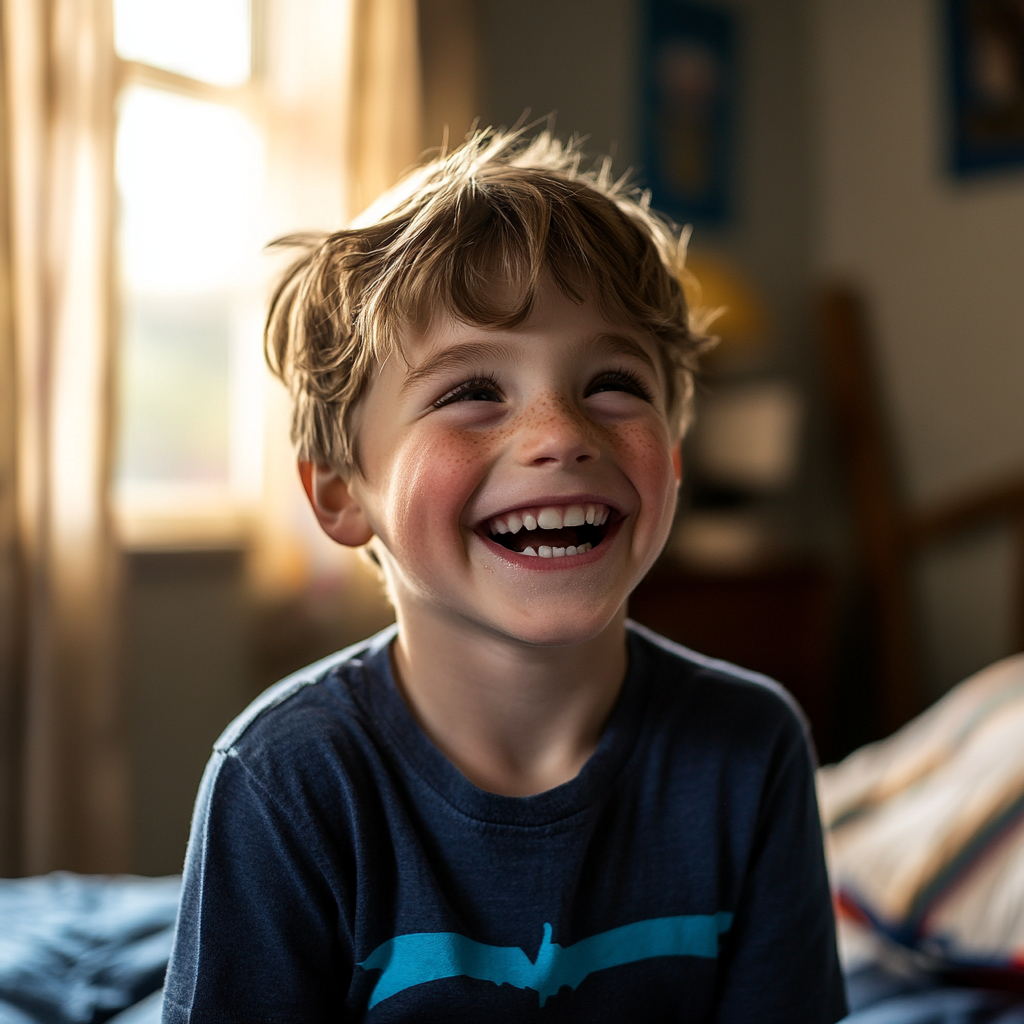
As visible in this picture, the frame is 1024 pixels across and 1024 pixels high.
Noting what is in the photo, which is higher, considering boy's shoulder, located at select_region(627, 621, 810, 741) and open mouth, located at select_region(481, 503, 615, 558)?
open mouth, located at select_region(481, 503, 615, 558)

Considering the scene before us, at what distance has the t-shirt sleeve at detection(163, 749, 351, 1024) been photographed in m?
0.63

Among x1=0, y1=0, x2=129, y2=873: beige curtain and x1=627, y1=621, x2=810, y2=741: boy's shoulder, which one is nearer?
x1=627, y1=621, x2=810, y2=741: boy's shoulder

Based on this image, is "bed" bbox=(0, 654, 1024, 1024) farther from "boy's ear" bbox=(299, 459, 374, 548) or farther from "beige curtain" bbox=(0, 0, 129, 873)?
"beige curtain" bbox=(0, 0, 129, 873)

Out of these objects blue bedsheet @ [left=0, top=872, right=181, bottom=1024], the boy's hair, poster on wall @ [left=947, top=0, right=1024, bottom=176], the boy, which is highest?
poster on wall @ [left=947, top=0, right=1024, bottom=176]

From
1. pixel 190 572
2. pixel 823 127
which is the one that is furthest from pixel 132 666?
pixel 823 127

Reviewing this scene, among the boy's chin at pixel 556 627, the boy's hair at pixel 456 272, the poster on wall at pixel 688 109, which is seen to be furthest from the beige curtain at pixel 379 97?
the boy's chin at pixel 556 627

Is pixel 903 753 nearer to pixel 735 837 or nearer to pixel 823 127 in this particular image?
pixel 735 837

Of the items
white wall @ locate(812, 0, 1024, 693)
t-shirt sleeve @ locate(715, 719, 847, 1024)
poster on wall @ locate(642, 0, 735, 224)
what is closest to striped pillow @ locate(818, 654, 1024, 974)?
t-shirt sleeve @ locate(715, 719, 847, 1024)

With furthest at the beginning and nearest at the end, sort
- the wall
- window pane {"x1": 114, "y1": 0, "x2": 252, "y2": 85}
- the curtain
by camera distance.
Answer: the wall
window pane {"x1": 114, "y1": 0, "x2": 252, "y2": 85}
the curtain

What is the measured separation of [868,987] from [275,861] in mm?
592

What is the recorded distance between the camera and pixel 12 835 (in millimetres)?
1742

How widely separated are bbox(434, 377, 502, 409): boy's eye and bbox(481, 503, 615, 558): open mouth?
76 millimetres

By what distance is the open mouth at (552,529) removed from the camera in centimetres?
65

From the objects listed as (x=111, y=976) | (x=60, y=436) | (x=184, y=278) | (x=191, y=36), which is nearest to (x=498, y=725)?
(x=111, y=976)
